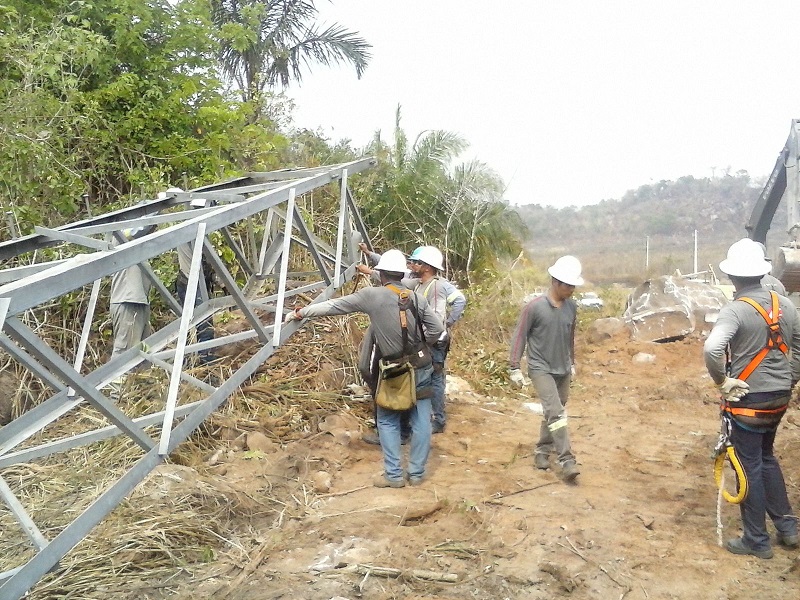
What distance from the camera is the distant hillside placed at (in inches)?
862

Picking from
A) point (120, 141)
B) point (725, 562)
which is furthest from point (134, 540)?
point (120, 141)

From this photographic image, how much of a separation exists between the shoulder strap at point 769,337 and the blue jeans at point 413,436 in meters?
2.39

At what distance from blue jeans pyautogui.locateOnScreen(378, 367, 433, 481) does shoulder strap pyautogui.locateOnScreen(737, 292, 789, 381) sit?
239 centimetres

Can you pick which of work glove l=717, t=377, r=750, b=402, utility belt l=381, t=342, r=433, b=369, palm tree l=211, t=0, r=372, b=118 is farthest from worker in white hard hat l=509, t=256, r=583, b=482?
palm tree l=211, t=0, r=372, b=118

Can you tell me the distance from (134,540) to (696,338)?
922 centimetres

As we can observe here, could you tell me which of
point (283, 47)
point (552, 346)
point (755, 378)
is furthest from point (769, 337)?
point (283, 47)

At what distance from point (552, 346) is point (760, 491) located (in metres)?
1.77

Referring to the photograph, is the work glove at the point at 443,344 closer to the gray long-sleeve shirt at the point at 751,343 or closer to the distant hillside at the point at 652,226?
the gray long-sleeve shirt at the point at 751,343

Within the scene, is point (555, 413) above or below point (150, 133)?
below

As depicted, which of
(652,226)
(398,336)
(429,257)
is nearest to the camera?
(398,336)

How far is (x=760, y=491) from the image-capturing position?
432 centimetres

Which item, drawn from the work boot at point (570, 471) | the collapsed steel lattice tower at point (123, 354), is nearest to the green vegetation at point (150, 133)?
the collapsed steel lattice tower at point (123, 354)

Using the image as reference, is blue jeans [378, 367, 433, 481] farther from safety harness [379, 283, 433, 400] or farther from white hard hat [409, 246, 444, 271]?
white hard hat [409, 246, 444, 271]

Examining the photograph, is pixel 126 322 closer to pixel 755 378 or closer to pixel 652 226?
pixel 755 378
